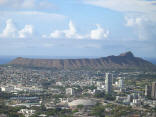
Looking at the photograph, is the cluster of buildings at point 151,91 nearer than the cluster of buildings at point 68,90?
No

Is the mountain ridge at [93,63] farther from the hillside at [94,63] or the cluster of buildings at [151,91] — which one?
the cluster of buildings at [151,91]

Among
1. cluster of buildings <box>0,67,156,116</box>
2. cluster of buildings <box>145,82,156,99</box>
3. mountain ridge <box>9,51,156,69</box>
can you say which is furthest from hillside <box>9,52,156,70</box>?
cluster of buildings <box>145,82,156,99</box>

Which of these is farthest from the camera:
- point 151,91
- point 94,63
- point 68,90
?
point 94,63

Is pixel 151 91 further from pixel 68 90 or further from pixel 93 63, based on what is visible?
pixel 93 63

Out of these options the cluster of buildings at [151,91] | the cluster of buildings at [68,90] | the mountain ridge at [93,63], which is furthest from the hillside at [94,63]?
the cluster of buildings at [151,91]

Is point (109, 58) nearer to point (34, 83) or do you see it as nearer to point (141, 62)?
point (141, 62)

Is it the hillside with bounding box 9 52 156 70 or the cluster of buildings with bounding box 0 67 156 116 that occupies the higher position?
the hillside with bounding box 9 52 156 70

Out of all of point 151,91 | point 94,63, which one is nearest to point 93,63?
point 94,63

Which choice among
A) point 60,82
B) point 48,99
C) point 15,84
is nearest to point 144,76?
point 60,82

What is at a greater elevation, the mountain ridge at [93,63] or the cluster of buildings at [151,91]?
the mountain ridge at [93,63]

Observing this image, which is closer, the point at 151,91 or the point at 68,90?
the point at 151,91

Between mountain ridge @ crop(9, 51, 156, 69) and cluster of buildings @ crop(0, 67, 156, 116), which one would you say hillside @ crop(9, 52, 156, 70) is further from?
cluster of buildings @ crop(0, 67, 156, 116)
